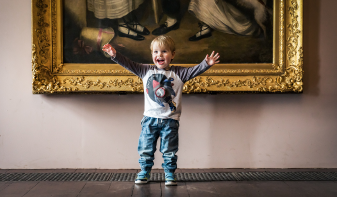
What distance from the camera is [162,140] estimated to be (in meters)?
2.03

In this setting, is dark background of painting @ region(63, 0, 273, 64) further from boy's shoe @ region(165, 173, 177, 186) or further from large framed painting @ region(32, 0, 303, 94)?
boy's shoe @ region(165, 173, 177, 186)

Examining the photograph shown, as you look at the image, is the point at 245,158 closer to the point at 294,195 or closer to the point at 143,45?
the point at 294,195

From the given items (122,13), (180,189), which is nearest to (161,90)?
(180,189)

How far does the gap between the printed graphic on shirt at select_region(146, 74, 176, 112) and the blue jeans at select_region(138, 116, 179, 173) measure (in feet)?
0.40

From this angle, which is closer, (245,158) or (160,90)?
(160,90)

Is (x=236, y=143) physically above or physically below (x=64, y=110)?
below

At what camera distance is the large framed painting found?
7.54 feet

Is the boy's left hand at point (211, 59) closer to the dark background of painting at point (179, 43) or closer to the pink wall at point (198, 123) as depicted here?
the dark background of painting at point (179, 43)

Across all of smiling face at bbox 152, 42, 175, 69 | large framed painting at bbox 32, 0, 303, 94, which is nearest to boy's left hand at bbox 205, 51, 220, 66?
smiling face at bbox 152, 42, 175, 69

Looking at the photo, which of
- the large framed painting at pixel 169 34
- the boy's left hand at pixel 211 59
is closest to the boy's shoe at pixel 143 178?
the large framed painting at pixel 169 34

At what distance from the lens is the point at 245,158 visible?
242 centimetres

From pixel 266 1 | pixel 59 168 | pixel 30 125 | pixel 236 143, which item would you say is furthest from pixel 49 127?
pixel 266 1

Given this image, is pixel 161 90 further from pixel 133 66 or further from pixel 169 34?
pixel 169 34

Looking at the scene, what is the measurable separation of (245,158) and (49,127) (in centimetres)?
164
